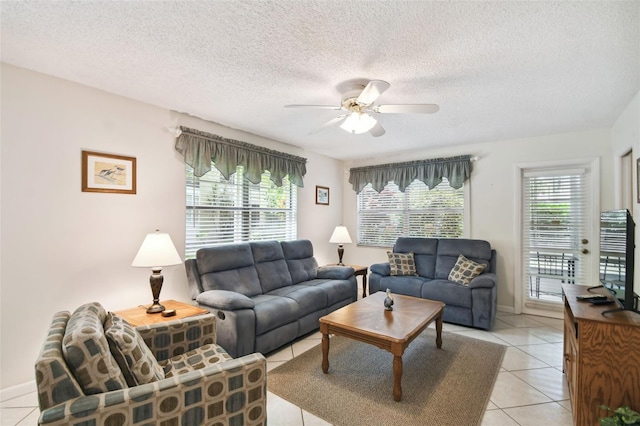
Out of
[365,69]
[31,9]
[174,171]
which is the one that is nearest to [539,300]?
[365,69]

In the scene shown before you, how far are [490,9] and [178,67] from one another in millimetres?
2043

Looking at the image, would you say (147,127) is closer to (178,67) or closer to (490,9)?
(178,67)

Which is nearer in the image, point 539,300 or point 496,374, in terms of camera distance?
point 496,374

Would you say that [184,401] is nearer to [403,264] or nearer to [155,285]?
[155,285]

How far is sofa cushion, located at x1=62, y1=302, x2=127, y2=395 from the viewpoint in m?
1.16

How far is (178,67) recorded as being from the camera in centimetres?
220

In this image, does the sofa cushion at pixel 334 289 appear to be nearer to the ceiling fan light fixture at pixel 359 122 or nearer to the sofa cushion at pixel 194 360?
the sofa cushion at pixel 194 360

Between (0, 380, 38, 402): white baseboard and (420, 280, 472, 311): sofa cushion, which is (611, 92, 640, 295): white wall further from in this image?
(0, 380, 38, 402): white baseboard

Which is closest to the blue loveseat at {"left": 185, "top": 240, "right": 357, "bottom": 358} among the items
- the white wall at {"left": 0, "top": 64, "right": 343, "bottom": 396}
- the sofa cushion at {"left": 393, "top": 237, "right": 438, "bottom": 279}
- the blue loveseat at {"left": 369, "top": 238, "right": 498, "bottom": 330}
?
the white wall at {"left": 0, "top": 64, "right": 343, "bottom": 396}

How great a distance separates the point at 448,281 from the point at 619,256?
209 centimetres

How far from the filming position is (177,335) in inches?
78.5

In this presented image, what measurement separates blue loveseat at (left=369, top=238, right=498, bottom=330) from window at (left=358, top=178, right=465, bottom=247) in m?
0.37

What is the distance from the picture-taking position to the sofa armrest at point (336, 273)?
160 inches

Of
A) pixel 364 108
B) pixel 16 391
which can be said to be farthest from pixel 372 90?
pixel 16 391
